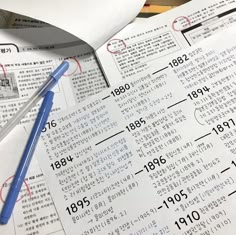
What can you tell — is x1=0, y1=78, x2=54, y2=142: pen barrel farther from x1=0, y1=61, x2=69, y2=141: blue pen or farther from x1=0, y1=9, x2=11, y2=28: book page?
x1=0, y1=9, x2=11, y2=28: book page

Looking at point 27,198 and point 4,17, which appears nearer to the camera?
point 27,198

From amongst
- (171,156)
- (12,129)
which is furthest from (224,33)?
(12,129)

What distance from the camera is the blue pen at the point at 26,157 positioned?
33 centimetres

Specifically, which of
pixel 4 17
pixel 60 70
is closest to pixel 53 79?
pixel 60 70

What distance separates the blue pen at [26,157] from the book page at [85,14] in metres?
0.09

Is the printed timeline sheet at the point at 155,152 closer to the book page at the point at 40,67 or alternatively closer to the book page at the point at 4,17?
the book page at the point at 40,67

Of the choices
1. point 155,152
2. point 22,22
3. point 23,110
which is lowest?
point 155,152

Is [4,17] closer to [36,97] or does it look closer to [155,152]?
[36,97]

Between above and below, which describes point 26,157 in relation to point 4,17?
below

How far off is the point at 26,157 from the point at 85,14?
0.20m

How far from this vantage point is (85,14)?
43 centimetres

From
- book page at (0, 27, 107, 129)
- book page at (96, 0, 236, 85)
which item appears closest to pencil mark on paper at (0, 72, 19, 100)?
book page at (0, 27, 107, 129)

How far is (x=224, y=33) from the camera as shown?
1.34ft

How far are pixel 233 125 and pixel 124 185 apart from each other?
131 millimetres
